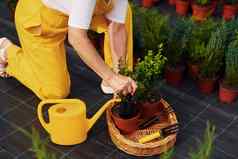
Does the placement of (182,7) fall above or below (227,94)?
above

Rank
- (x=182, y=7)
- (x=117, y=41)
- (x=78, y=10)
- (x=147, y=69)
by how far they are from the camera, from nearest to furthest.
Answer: (x=78, y=10), (x=147, y=69), (x=117, y=41), (x=182, y=7)

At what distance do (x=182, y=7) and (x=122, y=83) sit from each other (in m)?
1.62

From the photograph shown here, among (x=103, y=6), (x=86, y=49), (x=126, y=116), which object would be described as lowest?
(x=126, y=116)

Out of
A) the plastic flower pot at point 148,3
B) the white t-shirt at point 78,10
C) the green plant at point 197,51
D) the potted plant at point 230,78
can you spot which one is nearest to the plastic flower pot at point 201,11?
the plastic flower pot at point 148,3

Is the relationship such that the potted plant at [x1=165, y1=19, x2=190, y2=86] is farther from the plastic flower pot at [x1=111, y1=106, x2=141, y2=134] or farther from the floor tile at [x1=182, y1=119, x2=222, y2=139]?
the plastic flower pot at [x1=111, y1=106, x2=141, y2=134]

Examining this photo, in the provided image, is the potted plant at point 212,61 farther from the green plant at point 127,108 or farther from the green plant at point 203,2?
the green plant at point 203,2

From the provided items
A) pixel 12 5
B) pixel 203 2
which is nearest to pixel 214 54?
pixel 203 2

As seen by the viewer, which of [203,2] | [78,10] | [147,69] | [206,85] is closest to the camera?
[78,10]

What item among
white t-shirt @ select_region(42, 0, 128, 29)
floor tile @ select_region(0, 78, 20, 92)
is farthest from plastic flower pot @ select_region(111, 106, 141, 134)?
floor tile @ select_region(0, 78, 20, 92)

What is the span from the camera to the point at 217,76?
279cm

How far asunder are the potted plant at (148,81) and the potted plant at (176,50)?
352 mm

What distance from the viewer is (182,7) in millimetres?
3576

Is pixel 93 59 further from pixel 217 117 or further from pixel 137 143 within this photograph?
pixel 217 117

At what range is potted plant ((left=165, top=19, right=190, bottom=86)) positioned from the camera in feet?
8.97
